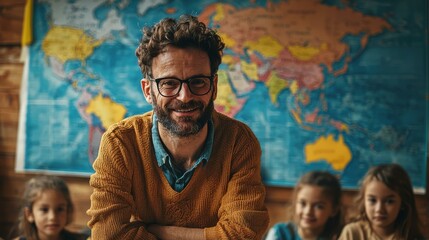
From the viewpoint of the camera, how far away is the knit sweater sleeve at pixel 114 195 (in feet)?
4.60

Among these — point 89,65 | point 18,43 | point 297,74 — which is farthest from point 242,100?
point 18,43

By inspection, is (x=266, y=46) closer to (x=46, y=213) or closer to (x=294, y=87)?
(x=294, y=87)

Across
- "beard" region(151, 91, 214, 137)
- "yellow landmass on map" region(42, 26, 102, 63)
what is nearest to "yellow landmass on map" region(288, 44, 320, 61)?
"yellow landmass on map" region(42, 26, 102, 63)

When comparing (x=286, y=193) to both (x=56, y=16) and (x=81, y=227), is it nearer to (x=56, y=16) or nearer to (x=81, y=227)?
(x=81, y=227)

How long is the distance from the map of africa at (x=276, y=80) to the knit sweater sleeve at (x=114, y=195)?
1.63 metres

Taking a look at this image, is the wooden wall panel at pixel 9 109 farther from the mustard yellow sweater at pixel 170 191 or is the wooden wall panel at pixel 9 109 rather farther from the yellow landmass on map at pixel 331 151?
the mustard yellow sweater at pixel 170 191

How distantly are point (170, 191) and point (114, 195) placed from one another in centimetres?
16

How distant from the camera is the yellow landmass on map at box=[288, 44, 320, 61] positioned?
9.42ft

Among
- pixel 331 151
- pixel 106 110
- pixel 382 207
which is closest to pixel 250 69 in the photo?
pixel 331 151

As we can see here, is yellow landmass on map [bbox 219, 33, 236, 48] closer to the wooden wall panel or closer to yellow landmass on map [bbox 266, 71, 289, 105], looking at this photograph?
yellow landmass on map [bbox 266, 71, 289, 105]

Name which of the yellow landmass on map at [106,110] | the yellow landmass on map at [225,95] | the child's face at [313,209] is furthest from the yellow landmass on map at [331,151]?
the yellow landmass on map at [106,110]

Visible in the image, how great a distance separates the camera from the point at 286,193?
2.99 metres

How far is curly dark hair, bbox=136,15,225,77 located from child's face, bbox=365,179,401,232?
1333 millimetres

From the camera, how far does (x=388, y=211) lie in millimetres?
2365
